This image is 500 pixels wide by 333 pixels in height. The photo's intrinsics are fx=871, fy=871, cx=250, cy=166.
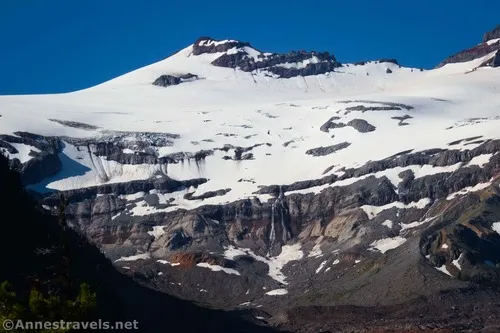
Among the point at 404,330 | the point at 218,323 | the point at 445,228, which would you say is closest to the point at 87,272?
the point at 218,323

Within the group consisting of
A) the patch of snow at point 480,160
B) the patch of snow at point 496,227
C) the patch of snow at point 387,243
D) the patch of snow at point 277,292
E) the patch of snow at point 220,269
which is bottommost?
the patch of snow at point 277,292

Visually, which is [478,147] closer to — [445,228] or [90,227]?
[445,228]

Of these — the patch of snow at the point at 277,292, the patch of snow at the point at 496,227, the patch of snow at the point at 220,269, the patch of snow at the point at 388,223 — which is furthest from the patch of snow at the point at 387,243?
the patch of snow at the point at 220,269

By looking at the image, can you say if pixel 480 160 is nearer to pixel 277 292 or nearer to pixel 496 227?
pixel 496 227

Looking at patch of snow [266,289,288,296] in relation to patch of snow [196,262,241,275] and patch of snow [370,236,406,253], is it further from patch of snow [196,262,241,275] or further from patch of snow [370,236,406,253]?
patch of snow [370,236,406,253]

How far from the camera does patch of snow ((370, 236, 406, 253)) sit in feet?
526

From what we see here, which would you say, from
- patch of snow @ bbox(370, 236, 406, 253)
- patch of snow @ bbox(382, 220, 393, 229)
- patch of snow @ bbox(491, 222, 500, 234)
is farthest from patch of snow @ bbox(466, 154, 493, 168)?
patch of snow @ bbox(370, 236, 406, 253)

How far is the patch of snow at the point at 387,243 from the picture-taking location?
160375 mm

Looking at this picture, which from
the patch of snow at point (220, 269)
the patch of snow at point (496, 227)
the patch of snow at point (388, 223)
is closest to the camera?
the patch of snow at point (496, 227)

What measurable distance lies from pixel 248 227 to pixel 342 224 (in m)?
22.6

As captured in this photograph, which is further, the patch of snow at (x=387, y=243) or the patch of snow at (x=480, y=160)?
the patch of snow at (x=480, y=160)

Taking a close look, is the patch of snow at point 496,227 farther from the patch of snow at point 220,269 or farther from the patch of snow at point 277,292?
the patch of snow at point 220,269

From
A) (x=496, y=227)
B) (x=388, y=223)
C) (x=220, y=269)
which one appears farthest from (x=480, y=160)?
(x=220, y=269)

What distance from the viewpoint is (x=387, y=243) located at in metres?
164
